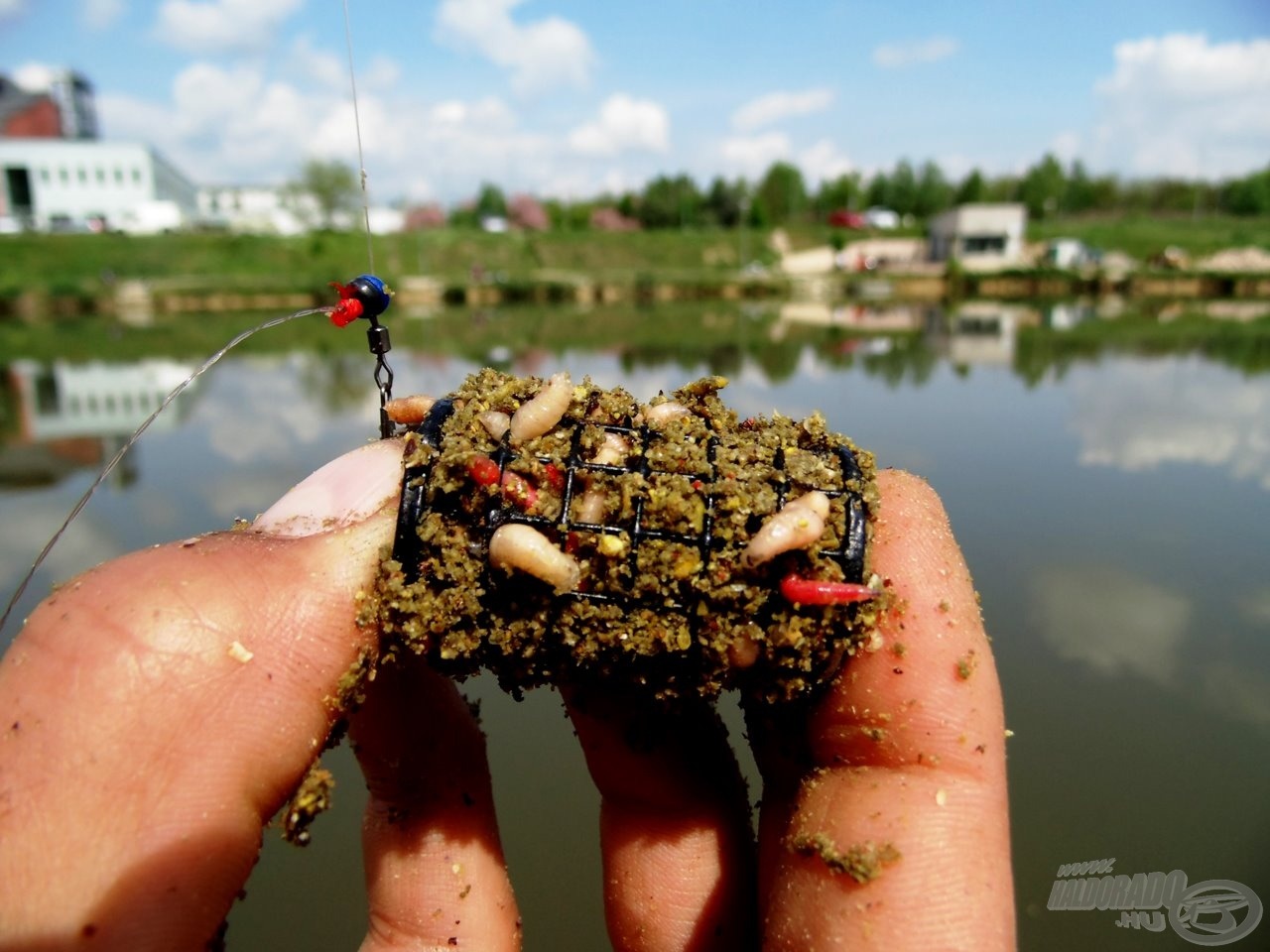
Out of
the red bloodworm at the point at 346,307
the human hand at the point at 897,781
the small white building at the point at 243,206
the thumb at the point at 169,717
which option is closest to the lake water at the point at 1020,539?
the human hand at the point at 897,781

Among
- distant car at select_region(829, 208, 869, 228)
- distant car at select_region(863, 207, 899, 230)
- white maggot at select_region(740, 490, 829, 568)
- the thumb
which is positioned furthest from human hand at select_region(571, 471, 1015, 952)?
distant car at select_region(829, 208, 869, 228)

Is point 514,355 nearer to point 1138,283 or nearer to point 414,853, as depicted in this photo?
point 414,853

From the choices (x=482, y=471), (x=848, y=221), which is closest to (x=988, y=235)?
(x=848, y=221)

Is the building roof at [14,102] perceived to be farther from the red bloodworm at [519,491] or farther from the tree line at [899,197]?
the red bloodworm at [519,491]

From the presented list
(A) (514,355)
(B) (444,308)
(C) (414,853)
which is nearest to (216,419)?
(A) (514,355)

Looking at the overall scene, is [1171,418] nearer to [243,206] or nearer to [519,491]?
[519,491]

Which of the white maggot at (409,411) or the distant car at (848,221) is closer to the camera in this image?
the white maggot at (409,411)
